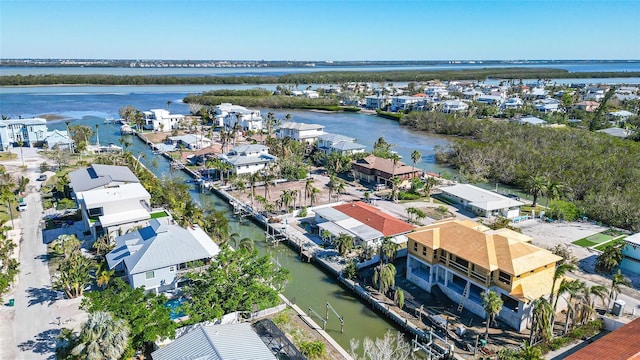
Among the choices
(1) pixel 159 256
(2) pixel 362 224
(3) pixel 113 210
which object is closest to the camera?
(1) pixel 159 256

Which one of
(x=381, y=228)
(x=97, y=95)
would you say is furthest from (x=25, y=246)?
(x=97, y=95)

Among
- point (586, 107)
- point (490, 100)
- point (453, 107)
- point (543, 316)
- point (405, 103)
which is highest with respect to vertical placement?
point (490, 100)

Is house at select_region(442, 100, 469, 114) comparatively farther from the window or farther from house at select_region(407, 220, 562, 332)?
the window

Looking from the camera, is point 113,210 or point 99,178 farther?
point 99,178

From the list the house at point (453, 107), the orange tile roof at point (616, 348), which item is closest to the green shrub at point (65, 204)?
the orange tile roof at point (616, 348)

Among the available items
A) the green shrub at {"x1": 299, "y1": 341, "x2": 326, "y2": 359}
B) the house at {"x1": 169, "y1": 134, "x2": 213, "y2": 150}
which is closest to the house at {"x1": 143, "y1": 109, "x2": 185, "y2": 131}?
the house at {"x1": 169, "y1": 134, "x2": 213, "y2": 150}

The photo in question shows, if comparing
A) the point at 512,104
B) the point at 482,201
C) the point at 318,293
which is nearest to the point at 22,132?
the point at 318,293

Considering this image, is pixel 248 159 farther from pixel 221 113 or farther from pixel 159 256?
pixel 221 113
